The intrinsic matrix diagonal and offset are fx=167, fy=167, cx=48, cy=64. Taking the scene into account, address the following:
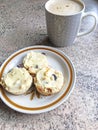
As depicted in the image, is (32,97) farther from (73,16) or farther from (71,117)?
(73,16)

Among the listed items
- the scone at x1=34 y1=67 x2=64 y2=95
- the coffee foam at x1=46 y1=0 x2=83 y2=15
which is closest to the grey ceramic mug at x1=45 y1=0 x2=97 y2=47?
the coffee foam at x1=46 y1=0 x2=83 y2=15

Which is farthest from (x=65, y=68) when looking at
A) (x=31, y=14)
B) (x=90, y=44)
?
(x=31, y=14)

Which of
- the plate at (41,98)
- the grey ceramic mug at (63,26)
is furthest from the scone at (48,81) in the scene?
the grey ceramic mug at (63,26)

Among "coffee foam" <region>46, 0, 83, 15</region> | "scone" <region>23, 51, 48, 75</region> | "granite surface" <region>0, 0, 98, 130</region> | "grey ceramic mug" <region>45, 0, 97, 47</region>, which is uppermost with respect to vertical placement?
"coffee foam" <region>46, 0, 83, 15</region>

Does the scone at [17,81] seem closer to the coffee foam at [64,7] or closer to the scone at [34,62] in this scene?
the scone at [34,62]

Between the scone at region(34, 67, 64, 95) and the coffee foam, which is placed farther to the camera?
the coffee foam

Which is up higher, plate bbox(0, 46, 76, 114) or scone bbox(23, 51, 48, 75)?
scone bbox(23, 51, 48, 75)

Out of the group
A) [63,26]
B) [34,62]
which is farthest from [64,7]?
[34,62]

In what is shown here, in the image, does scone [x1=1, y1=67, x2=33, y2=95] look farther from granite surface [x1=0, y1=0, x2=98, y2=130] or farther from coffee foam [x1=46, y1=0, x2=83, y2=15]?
coffee foam [x1=46, y1=0, x2=83, y2=15]
